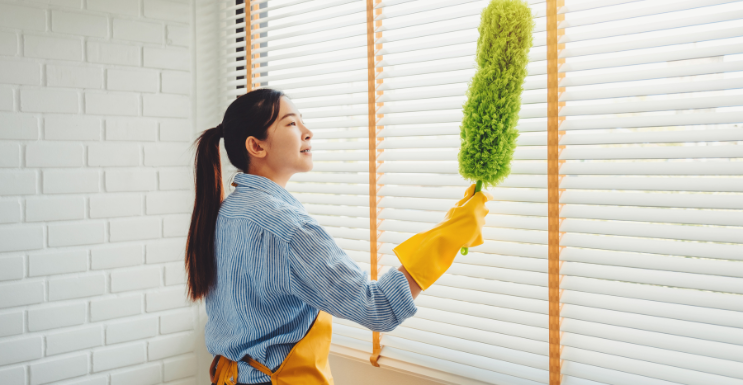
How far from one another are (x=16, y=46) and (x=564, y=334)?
2089mm

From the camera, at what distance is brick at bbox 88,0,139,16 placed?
199 cm

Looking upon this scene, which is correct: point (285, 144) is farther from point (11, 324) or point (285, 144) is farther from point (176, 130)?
point (11, 324)

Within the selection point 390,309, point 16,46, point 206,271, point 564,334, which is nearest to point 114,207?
point 16,46

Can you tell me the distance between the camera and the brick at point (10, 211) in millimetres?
1798

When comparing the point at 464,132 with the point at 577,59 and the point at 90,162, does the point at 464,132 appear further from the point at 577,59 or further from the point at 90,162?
the point at 90,162

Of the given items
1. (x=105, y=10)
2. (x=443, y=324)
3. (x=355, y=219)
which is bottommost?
(x=443, y=324)

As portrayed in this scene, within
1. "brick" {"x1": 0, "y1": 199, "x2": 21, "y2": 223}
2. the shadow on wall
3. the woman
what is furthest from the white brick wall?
the woman

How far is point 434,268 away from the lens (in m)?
1.08

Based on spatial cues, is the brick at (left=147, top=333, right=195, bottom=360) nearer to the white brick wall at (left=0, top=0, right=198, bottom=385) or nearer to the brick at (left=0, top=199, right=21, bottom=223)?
the white brick wall at (left=0, top=0, right=198, bottom=385)

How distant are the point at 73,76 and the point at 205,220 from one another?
1.07 meters

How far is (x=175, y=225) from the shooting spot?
7.34ft

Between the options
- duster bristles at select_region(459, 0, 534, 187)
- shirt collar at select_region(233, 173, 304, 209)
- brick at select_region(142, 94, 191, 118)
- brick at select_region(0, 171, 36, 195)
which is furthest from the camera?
brick at select_region(142, 94, 191, 118)

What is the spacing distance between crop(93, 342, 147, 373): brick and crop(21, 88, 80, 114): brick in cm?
98

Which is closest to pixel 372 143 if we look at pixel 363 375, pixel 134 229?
pixel 363 375
